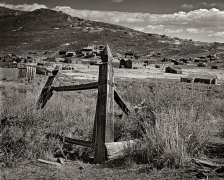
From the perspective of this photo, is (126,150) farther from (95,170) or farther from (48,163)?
(48,163)

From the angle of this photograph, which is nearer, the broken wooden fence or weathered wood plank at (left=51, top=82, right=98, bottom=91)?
the broken wooden fence

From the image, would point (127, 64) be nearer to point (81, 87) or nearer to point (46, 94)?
point (46, 94)

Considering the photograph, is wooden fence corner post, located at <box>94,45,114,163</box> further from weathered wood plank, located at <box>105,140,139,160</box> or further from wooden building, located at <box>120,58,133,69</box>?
wooden building, located at <box>120,58,133,69</box>

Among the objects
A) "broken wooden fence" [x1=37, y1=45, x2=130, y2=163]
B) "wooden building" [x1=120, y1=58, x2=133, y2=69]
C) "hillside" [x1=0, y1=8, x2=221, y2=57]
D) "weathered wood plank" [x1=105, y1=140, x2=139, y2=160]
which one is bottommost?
"weathered wood plank" [x1=105, y1=140, x2=139, y2=160]

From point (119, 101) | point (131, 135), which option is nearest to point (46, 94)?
point (119, 101)

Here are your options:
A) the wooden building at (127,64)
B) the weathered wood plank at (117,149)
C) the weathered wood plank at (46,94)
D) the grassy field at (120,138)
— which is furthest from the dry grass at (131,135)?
the wooden building at (127,64)

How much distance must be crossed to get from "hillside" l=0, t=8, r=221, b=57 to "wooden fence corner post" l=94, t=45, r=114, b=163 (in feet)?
235

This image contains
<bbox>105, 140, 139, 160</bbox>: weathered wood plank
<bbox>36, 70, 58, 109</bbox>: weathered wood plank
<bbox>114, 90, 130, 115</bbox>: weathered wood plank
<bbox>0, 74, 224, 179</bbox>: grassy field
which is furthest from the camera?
<bbox>36, 70, 58, 109</bbox>: weathered wood plank

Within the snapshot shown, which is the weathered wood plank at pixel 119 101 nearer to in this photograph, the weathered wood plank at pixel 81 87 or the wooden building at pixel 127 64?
the weathered wood plank at pixel 81 87

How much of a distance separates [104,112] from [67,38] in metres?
99.4

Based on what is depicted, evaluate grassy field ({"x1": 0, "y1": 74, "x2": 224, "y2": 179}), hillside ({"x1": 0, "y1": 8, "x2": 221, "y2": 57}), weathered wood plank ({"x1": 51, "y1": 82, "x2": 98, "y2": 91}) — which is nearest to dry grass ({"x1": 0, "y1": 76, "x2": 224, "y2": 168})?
grassy field ({"x1": 0, "y1": 74, "x2": 224, "y2": 179})

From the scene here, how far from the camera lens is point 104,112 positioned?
156 inches

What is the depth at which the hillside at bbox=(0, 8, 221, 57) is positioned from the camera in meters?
86.2

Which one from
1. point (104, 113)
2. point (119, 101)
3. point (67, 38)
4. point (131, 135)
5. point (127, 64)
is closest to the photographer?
point (104, 113)
